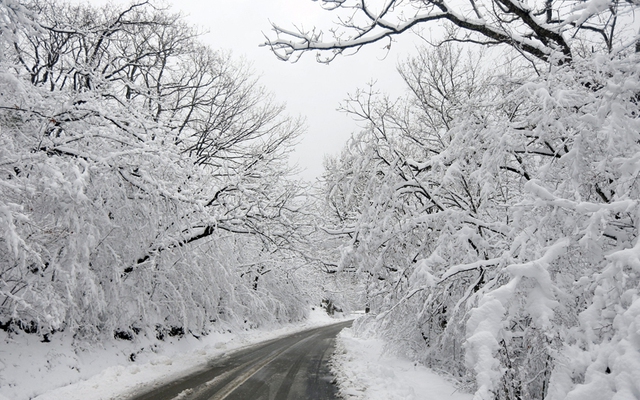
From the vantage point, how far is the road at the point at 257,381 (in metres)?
7.05

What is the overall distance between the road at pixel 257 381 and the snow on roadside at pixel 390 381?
17.1 inches

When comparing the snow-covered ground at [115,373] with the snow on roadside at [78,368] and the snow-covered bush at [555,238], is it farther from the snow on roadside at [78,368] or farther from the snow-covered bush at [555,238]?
the snow-covered bush at [555,238]

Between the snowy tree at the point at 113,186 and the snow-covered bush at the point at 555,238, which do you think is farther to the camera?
the snowy tree at the point at 113,186

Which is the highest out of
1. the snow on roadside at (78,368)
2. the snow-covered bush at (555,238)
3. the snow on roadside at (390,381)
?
the snow-covered bush at (555,238)

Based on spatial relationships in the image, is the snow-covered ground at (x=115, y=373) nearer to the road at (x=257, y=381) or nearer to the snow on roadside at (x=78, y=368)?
the snow on roadside at (x=78, y=368)

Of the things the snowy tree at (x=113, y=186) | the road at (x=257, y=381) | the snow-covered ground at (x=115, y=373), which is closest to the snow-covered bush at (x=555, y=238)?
the snow-covered ground at (x=115, y=373)

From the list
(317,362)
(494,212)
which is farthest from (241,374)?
(494,212)

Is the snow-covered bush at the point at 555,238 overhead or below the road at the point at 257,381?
overhead

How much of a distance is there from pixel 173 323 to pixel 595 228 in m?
12.8

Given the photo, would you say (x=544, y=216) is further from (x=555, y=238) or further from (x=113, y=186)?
(x=113, y=186)

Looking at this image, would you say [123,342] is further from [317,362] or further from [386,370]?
[386,370]

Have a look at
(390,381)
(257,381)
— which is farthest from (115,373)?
(390,381)

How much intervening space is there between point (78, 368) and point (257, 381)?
4050 mm

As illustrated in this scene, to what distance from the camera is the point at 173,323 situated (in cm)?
1227
